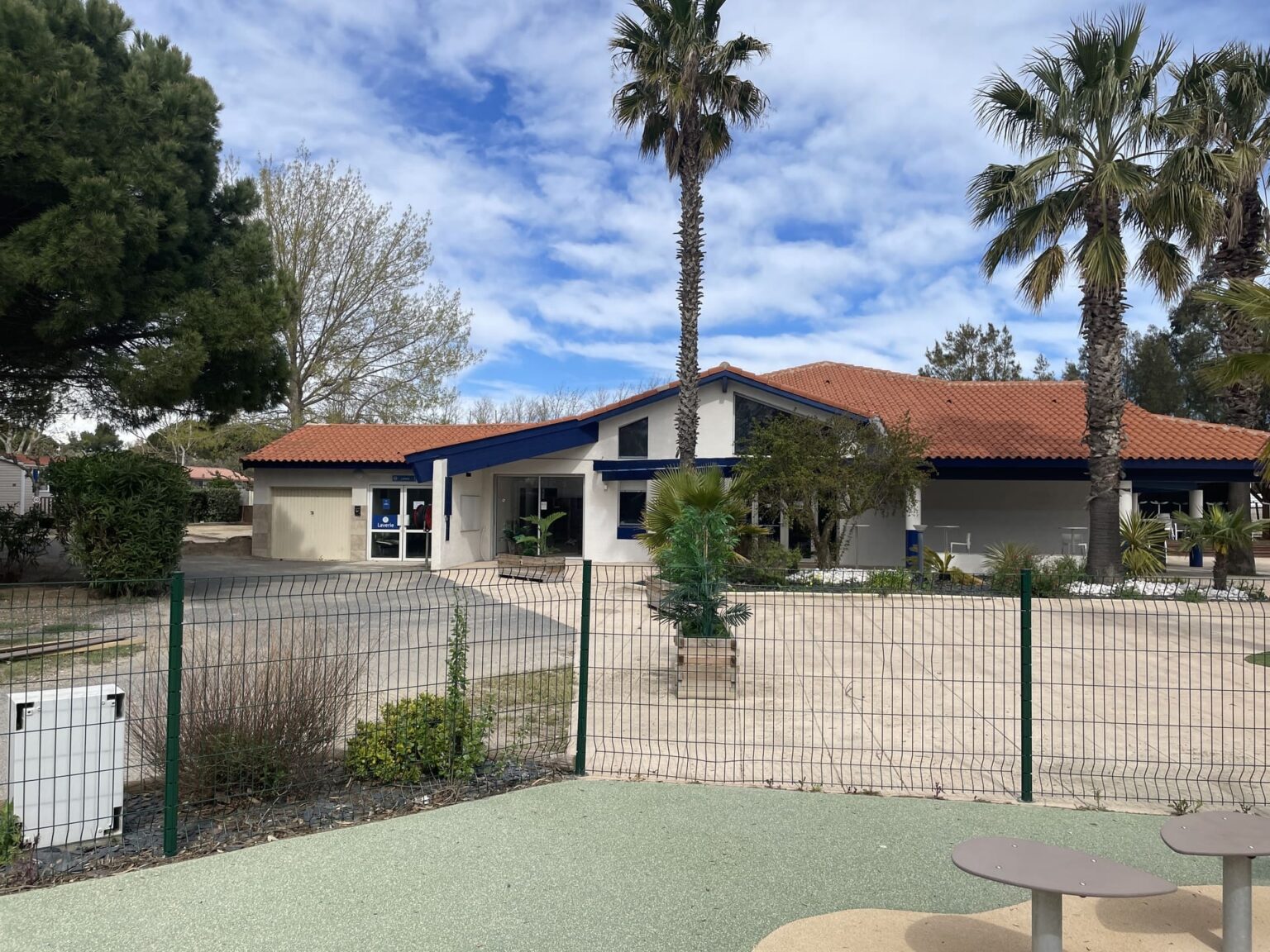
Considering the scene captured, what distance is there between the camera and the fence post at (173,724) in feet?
15.1

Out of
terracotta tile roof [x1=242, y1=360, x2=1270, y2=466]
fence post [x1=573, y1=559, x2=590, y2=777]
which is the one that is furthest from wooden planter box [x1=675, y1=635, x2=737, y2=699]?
terracotta tile roof [x1=242, y1=360, x2=1270, y2=466]

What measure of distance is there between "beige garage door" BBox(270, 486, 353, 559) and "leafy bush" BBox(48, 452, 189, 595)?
10566 mm

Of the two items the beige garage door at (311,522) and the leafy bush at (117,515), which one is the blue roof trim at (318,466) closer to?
the beige garage door at (311,522)

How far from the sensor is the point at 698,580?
923cm

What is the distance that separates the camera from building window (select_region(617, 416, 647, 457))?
24.6 meters

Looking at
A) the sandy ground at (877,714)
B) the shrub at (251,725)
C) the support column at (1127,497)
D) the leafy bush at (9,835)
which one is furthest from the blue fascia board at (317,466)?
the leafy bush at (9,835)

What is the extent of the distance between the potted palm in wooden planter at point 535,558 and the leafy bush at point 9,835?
1512 cm

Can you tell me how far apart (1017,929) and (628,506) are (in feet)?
68.6

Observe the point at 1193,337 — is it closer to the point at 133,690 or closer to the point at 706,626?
the point at 706,626

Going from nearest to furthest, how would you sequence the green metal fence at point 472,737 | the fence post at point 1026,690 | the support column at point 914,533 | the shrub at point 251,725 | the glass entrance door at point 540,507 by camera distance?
the green metal fence at point 472,737 < the shrub at point 251,725 < the fence post at point 1026,690 < the support column at point 914,533 < the glass entrance door at point 540,507

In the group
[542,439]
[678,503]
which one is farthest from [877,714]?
[542,439]

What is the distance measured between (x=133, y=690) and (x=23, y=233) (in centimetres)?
1178

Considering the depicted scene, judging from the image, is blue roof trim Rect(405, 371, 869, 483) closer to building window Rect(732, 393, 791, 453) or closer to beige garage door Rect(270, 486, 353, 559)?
building window Rect(732, 393, 791, 453)

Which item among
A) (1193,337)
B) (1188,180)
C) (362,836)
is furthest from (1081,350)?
(362,836)
